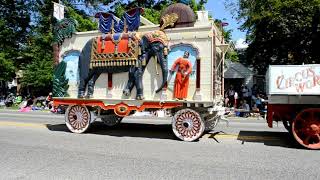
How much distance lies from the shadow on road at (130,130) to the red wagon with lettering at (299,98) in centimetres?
330

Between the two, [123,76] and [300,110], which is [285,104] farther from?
[123,76]

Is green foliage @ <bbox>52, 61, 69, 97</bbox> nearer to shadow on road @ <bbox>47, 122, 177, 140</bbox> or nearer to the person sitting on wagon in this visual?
shadow on road @ <bbox>47, 122, 177, 140</bbox>

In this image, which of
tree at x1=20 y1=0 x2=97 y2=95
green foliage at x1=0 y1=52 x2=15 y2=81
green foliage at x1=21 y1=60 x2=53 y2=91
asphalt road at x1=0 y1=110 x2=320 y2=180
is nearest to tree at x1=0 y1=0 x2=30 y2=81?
green foliage at x1=0 y1=52 x2=15 y2=81

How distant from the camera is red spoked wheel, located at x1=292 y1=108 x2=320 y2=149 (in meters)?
9.83

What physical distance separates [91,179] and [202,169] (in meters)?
2.16

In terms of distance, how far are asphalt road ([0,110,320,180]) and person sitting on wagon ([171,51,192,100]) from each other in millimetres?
1309

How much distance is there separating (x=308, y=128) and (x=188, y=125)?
122 inches

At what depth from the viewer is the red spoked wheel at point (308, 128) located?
32.2 ft

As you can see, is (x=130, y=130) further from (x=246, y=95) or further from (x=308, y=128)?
(x=246, y=95)

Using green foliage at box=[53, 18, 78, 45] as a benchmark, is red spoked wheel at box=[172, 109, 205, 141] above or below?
below

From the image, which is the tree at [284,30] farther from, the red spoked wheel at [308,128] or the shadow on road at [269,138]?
the red spoked wheel at [308,128]

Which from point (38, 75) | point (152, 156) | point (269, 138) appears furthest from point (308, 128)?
point (38, 75)

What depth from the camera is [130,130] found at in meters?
13.9

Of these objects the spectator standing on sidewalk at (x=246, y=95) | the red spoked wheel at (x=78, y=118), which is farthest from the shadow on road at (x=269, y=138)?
the spectator standing on sidewalk at (x=246, y=95)
